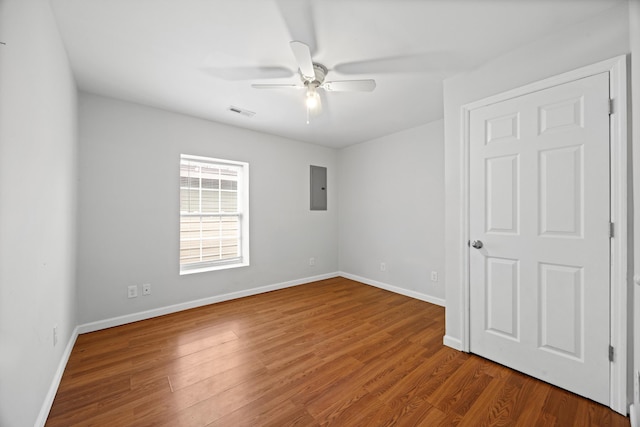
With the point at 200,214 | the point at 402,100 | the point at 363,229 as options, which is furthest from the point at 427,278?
the point at 200,214

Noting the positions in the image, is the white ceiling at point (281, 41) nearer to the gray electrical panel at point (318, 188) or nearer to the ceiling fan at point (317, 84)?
the ceiling fan at point (317, 84)

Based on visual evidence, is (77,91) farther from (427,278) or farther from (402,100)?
(427,278)

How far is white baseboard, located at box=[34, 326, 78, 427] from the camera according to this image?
140 cm

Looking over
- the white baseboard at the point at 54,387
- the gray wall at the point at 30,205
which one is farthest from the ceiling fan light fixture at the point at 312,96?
the white baseboard at the point at 54,387

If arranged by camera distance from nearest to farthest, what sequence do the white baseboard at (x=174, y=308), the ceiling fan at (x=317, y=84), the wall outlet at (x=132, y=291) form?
the ceiling fan at (x=317, y=84) < the white baseboard at (x=174, y=308) < the wall outlet at (x=132, y=291)

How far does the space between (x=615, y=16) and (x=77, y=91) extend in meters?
4.36

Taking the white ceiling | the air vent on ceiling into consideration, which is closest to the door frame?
the white ceiling

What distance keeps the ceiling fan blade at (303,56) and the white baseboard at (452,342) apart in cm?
256

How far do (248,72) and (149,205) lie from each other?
6.31 ft

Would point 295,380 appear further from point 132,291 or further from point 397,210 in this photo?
point 397,210

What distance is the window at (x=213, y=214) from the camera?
328cm

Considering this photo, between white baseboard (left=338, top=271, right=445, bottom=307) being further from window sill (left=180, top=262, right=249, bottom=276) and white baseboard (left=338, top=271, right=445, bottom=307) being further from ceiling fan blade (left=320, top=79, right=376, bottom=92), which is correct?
ceiling fan blade (left=320, top=79, right=376, bottom=92)

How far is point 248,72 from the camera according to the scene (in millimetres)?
2209

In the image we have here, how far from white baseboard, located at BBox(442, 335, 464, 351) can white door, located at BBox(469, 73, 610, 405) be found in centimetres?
12
